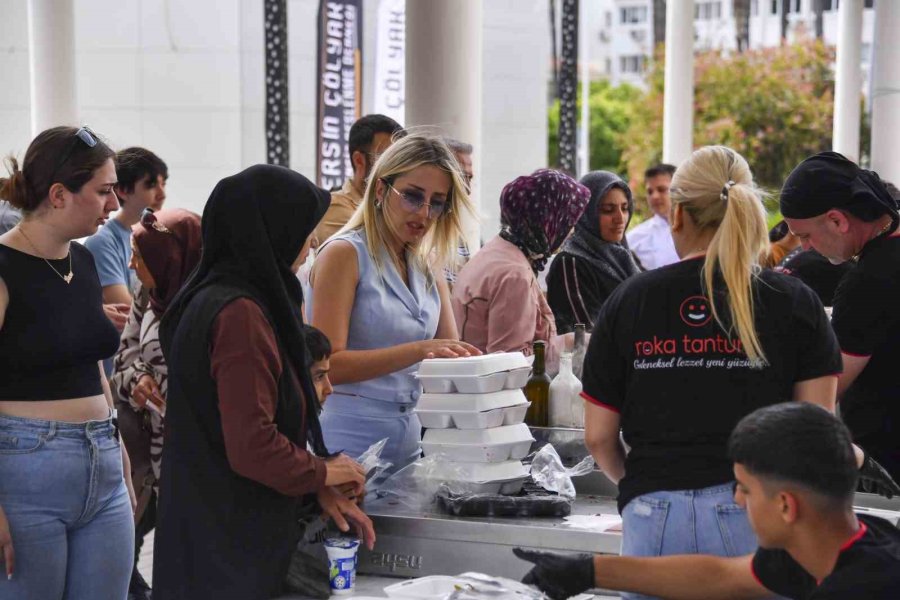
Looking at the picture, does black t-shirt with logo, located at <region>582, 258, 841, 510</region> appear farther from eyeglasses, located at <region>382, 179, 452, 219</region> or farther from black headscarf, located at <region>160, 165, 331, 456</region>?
eyeglasses, located at <region>382, 179, 452, 219</region>

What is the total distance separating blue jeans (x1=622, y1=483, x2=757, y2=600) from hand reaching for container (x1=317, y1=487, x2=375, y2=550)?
0.56 meters

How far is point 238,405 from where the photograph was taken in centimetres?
215

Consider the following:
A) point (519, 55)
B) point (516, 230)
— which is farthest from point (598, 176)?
point (519, 55)

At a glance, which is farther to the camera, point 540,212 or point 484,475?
point 540,212

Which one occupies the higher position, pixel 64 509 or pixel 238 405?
pixel 238 405

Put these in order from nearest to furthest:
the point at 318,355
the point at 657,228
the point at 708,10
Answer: the point at 318,355, the point at 657,228, the point at 708,10

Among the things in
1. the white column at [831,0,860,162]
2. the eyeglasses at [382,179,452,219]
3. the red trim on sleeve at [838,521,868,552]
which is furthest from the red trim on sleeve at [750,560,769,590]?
the white column at [831,0,860,162]

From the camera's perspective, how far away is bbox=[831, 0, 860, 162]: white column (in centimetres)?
1329

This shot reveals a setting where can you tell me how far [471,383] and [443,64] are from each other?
11.1 feet

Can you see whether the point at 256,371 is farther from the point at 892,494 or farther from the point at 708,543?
the point at 892,494

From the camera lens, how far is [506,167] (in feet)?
48.9

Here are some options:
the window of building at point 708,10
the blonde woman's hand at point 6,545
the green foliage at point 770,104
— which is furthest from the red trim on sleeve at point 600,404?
the window of building at point 708,10

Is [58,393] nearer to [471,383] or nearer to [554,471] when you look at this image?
[471,383]

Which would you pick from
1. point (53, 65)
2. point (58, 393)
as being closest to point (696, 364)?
point (58, 393)
